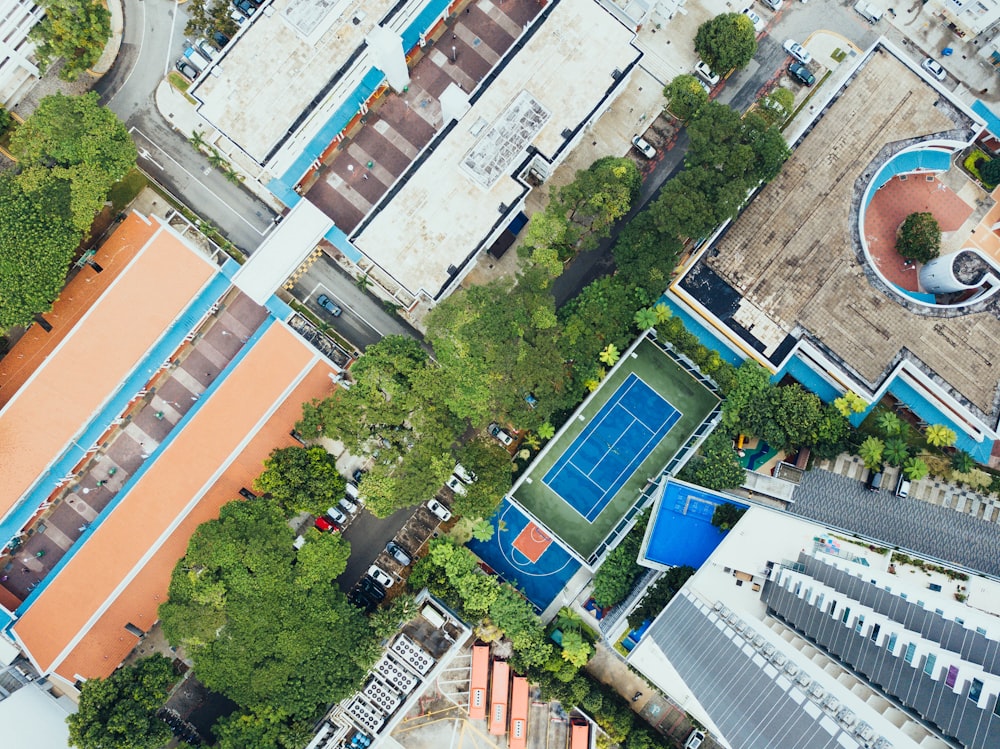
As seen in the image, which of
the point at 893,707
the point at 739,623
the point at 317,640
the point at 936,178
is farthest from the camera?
the point at 936,178

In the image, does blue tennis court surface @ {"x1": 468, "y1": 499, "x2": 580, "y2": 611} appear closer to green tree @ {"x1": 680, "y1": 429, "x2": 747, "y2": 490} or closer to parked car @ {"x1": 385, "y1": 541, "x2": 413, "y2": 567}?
parked car @ {"x1": 385, "y1": 541, "x2": 413, "y2": 567}

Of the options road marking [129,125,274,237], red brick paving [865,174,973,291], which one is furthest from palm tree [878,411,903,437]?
road marking [129,125,274,237]

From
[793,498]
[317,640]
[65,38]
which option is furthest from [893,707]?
[65,38]

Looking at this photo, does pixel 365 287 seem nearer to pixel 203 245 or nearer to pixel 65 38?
pixel 203 245

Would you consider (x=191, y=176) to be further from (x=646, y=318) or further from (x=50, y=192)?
(x=646, y=318)

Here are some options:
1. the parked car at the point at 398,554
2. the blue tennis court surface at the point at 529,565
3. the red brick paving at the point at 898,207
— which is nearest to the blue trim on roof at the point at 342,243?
the parked car at the point at 398,554

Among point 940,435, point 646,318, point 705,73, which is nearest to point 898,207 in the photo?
point 940,435
